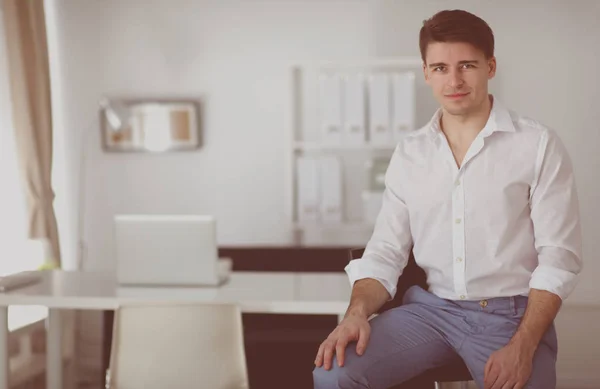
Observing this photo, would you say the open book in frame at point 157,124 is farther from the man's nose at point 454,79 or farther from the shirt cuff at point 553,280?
the shirt cuff at point 553,280

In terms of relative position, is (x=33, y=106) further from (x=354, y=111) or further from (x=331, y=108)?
(x=354, y=111)

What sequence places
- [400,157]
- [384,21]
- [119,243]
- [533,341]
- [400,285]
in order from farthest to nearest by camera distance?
1. [384,21]
2. [119,243]
3. [400,285]
4. [400,157]
5. [533,341]

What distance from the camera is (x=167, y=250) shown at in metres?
2.46

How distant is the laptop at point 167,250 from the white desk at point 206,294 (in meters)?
0.04

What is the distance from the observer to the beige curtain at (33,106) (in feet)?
12.0

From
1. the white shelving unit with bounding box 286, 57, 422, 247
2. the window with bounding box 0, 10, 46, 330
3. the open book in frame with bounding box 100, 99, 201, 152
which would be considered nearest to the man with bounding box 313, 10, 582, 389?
the window with bounding box 0, 10, 46, 330

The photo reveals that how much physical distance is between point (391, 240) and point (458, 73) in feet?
1.49

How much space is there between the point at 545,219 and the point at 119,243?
142 centimetres

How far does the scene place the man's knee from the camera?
63.0 inches

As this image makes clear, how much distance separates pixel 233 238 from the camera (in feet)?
14.8

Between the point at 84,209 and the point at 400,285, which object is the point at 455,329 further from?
the point at 84,209

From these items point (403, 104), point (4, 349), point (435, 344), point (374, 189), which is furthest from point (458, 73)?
point (374, 189)

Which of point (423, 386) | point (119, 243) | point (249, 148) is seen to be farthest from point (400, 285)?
point (249, 148)

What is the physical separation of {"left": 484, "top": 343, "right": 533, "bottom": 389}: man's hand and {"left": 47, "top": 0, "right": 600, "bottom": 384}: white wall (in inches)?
115
